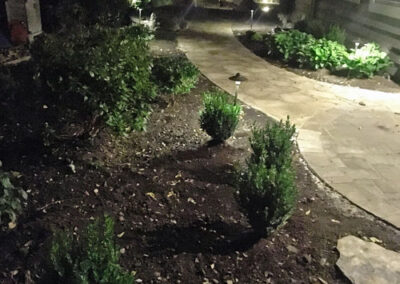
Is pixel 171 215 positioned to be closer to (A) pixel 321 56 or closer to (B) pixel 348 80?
(B) pixel 348 80

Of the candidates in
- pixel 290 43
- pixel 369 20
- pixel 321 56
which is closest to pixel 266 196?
pixel 321 56

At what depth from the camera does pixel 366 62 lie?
10.0 m

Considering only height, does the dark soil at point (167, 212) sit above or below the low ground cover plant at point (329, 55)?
below

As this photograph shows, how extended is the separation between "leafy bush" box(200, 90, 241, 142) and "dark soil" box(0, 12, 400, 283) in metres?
0.24

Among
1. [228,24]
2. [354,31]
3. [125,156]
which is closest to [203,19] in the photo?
[228,24]

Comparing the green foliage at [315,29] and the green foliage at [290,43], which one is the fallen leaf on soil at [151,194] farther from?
the green foliage at [315,29]

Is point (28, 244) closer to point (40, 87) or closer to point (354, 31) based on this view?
point (40, 87)

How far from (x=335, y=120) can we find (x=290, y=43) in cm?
440

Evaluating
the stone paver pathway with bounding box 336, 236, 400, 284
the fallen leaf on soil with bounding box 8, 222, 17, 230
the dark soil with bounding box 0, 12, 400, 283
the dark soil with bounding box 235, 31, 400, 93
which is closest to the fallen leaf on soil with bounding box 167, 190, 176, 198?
the dark soil with bounding box 0, 12, 400, 283

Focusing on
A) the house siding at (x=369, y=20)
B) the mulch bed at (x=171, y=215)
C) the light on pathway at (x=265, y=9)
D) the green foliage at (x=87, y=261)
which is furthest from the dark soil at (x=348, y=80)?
the light on pathway at (x=265, y=9)

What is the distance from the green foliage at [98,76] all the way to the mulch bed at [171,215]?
65 centimetres

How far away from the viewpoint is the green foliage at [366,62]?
9.94 m

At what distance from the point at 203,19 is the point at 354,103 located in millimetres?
11179

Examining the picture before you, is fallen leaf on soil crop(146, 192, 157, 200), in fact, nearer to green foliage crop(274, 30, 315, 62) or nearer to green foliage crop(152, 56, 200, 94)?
green foliage crop(152, 56, 200, 94)
